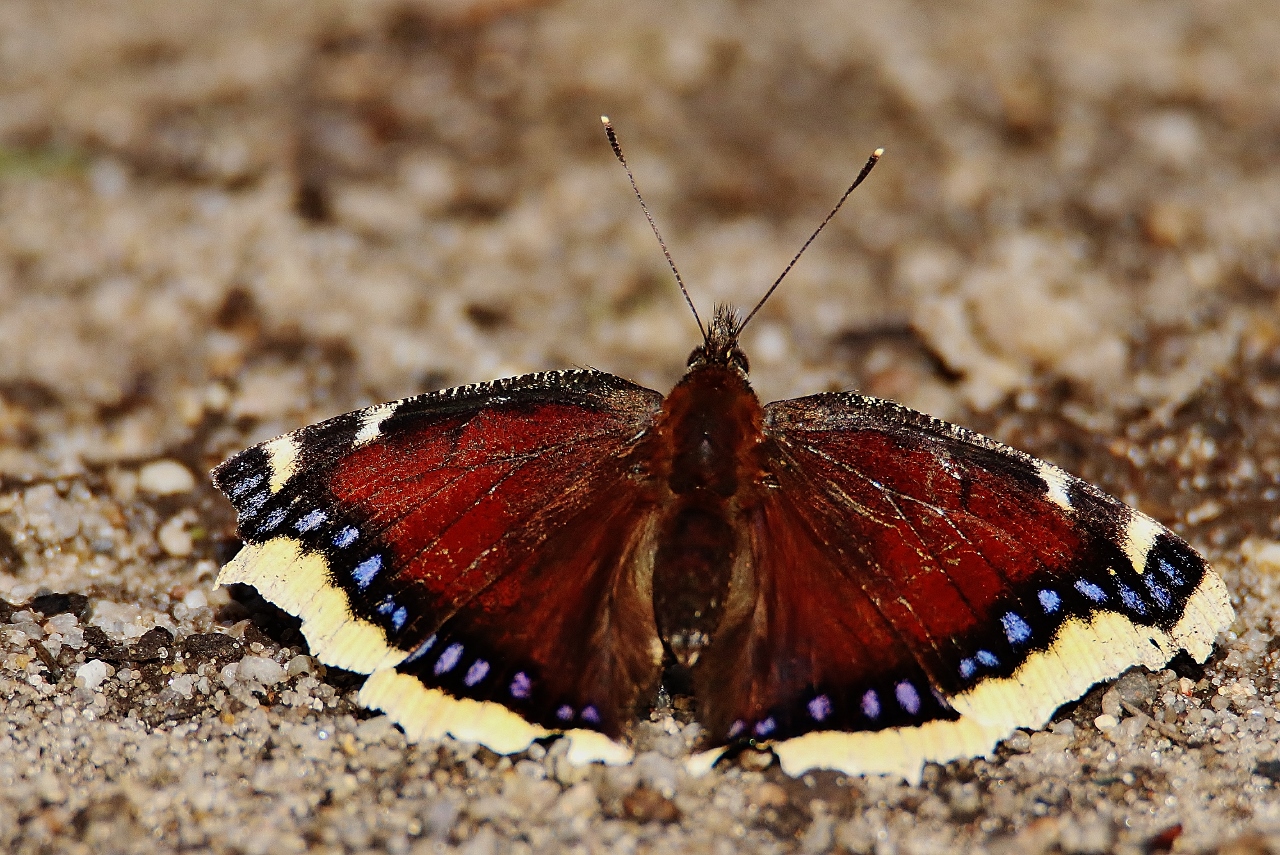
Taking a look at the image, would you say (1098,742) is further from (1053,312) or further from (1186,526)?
(1053,312)

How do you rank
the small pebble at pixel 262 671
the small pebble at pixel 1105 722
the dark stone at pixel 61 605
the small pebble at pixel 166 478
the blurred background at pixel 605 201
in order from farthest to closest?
1. the blurred background at pixel 605 201
2. the small pebble at pixel 166 478
3. the dark stone at pixel 61 605
4. the small pebble at pixel 262 671
5. the small pebble at pixel 1105 722

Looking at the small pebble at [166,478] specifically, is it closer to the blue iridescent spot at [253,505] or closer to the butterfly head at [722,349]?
the blue iridescent spot at [253,505]

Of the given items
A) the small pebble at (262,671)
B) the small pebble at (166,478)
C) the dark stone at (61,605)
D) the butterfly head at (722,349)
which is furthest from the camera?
the small pebble at (166,478)

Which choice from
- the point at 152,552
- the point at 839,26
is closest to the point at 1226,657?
the point at 152,552

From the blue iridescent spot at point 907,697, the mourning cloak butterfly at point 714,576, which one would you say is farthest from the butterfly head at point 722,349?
the blue iridescent spot at point 907,697

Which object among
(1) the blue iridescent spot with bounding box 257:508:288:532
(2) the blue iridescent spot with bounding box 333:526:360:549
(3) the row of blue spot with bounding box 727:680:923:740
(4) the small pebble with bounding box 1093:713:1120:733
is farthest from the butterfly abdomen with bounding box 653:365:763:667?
(4) the small pebble with bounding box 1093:713:1120:733
